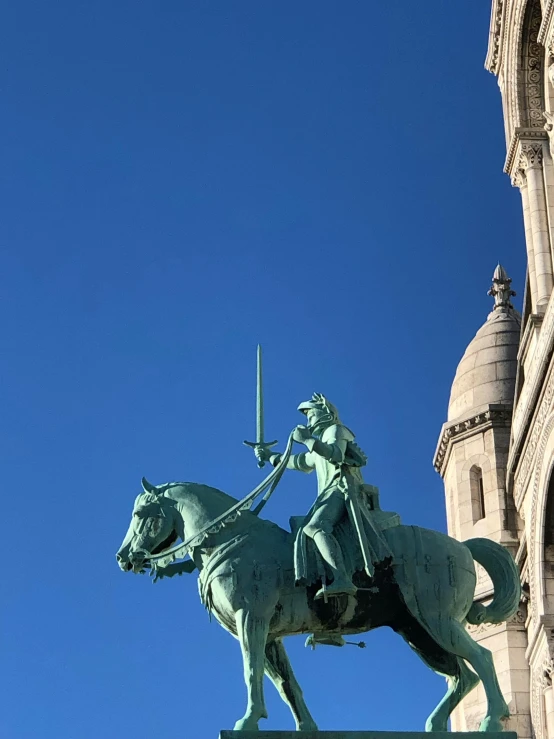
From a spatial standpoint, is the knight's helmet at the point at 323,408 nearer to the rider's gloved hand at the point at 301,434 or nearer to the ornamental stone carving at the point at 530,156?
the rider's gloved hand at the point at 301,434

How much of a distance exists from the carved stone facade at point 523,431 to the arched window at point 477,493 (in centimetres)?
2

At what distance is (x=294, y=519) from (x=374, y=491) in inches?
35.8

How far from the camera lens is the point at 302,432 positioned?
1753 centimetres

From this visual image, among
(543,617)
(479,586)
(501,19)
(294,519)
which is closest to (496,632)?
(479,586)

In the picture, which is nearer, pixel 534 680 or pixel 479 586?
pixel 534 680

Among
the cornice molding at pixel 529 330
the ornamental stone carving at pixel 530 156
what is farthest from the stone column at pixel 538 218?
the cornice molding at pixel 529 330

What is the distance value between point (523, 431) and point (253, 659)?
1290 cm

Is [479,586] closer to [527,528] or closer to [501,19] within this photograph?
[527,528]

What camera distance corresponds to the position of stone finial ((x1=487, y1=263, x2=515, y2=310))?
113 feet

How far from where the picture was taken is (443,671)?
55.9 feet

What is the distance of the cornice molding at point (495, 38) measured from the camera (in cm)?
3209

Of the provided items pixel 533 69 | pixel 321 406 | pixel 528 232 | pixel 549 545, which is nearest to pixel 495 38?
pixel 533 69

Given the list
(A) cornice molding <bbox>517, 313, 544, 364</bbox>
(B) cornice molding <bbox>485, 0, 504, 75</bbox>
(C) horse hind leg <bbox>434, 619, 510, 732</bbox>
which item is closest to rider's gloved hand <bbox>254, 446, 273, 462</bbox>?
(C) horse hind leg <bbox>434, 619, 510, 732</bbox>

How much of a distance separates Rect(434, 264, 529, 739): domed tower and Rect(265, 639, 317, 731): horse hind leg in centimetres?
1194
